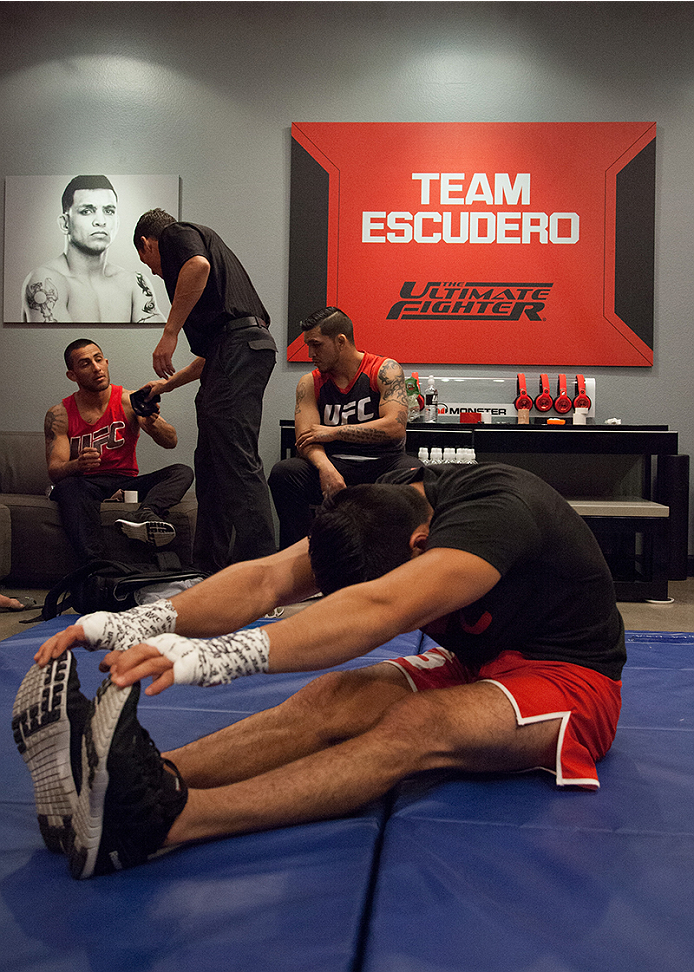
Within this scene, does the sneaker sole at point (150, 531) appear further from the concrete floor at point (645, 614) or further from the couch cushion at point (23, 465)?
the couch cushion at point (23, 465)

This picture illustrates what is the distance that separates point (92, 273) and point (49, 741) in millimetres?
4015

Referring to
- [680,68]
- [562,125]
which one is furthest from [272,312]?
[680,68]

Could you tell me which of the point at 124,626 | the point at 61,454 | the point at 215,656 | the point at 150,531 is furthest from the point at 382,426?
the point at 215,656

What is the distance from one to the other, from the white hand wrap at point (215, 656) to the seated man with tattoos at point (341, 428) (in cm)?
222

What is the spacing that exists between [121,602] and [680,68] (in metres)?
4.24

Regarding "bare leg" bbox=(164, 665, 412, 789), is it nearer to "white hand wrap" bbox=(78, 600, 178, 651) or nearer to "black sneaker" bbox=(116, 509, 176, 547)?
"white hand wrap" bbox=(78, 600, 178, 651)

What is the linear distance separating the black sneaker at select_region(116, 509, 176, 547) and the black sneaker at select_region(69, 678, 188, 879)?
241 cm

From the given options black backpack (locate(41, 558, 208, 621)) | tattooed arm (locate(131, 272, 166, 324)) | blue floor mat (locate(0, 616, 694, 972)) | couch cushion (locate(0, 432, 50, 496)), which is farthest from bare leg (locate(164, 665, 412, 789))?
tattooed arm (locate(131, 272, 166, 324))

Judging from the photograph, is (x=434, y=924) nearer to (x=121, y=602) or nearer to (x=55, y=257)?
(x=121, y=602)

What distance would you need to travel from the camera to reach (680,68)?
14.0ft

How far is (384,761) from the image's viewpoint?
116cm

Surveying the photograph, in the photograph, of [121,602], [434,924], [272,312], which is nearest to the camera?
[434,924]

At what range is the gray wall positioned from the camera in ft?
14.1

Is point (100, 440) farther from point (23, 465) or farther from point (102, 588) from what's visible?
point (102, 588)
